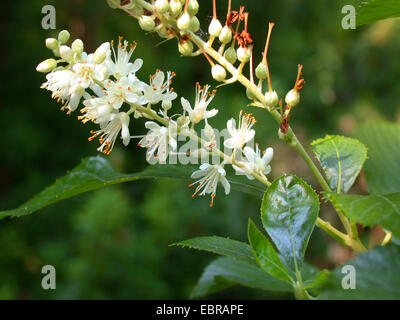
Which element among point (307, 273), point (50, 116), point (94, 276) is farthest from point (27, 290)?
point (307, 273)

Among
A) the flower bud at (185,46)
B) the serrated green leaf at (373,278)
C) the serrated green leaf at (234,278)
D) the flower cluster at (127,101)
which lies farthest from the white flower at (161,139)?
the serrated green leaf at (373,278)

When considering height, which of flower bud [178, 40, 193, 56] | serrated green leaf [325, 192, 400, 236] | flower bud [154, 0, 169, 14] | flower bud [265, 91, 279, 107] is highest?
flower bud [154, 0, 169, 14]

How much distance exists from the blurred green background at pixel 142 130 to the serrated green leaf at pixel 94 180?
2.76 ft

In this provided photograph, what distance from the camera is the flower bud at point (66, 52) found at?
0.79 metres

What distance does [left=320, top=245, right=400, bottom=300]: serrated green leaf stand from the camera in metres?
0.55

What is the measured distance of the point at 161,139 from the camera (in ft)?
2.73

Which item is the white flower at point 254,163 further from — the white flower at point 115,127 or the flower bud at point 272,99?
the white flower at point 115,127

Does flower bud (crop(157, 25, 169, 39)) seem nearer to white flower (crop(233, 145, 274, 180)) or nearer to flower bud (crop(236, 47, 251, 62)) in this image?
flower bud (crop(236, 47, 251, 62))

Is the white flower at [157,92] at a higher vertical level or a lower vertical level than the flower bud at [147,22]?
lower

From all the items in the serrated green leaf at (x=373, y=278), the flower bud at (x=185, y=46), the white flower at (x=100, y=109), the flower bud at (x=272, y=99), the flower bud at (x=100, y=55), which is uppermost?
the flower bud at (x=185, y=46)

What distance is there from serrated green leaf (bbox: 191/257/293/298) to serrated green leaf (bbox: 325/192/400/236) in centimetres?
20

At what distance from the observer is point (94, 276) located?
178 cm

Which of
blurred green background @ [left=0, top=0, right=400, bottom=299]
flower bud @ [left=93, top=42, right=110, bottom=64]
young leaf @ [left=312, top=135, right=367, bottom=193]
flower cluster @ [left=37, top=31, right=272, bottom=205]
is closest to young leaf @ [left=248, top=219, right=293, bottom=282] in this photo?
flower cluster @ [left=37, top=31, right=272, bottom=205]

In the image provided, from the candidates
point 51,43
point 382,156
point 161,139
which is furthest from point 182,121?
point 382,156
